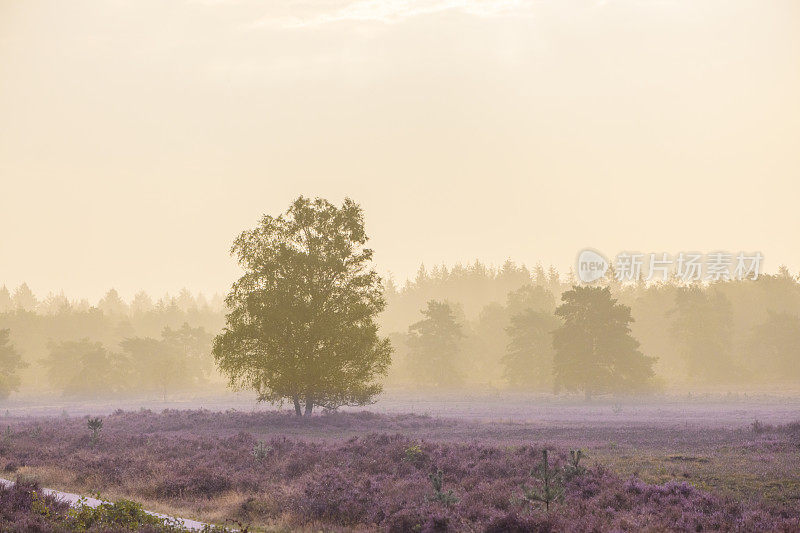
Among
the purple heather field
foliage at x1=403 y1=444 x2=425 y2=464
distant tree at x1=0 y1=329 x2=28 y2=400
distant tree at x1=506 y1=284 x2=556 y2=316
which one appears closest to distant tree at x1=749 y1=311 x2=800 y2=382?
distant tree at x1=506 y1=284 x2=556 y2=316

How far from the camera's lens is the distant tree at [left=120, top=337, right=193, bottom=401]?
9338 centimetres

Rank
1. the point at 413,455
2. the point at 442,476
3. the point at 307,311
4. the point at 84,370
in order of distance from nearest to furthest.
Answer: the point at 442,476
the point at 413,455
the point at 307,311
the point at 84,370

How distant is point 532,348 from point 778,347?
35.9 m

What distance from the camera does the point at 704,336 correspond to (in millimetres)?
89250

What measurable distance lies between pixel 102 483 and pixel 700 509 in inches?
709

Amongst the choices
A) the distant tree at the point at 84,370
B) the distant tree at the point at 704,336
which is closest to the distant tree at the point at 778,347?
the distant tree at the point at 704,336

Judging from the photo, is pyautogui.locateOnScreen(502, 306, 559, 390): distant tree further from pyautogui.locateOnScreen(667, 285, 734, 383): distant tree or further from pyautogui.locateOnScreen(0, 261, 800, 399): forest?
pyautogui.locateOnScreen(667, 285, 734, 383): distant tree

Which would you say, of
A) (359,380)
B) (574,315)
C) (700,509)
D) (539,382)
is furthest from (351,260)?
(539,382)

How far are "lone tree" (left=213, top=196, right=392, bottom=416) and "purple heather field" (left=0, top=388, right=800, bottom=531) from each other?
404cm

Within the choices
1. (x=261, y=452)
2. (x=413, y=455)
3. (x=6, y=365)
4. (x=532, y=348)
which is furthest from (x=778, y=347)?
(x=6, y=365)

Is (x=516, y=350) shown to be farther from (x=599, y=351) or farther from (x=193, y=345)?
(x=193, y=345)

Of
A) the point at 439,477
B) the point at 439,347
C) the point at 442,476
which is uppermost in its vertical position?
the point at 439,347

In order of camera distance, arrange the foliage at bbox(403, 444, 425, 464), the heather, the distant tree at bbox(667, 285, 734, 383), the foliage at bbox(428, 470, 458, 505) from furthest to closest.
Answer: the distant tree at bbox(667, 285, 734, 383)
the foliage at bbox(403, 444, 425, 464)
the foliage at bbox(428, 470, 458, 505)
the heather

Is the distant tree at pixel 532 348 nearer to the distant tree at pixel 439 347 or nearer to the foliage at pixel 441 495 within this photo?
the distant tree at pixel 439 347
